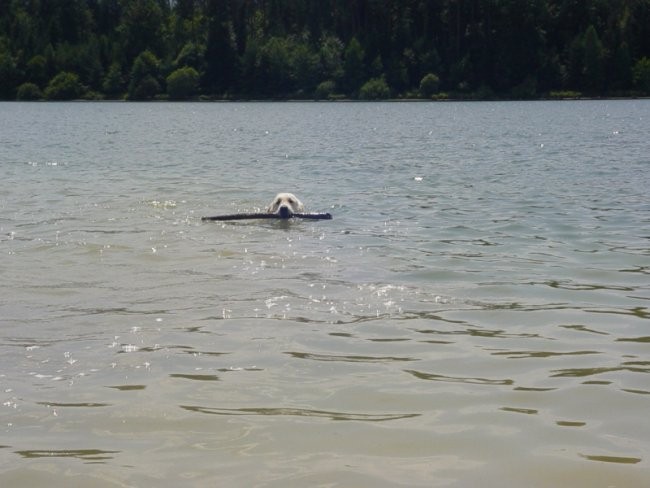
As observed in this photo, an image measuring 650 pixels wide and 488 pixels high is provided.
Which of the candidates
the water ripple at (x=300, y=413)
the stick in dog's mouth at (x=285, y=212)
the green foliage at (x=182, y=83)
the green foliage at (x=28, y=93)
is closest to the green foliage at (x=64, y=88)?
the green foliage at (x=28, y=93)

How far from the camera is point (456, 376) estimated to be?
6.43 meters

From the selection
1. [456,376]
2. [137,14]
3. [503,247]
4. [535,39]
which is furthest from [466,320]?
[137,14]

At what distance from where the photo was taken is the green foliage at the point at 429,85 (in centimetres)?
10038

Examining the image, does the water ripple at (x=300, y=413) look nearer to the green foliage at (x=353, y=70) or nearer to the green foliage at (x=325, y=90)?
the green foliage at (x=325, y=90)

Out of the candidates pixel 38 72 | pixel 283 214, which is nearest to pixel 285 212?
pixel 283 214

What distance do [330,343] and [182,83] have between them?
327ft

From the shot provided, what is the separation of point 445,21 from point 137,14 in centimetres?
3669

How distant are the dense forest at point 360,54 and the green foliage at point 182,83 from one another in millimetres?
117

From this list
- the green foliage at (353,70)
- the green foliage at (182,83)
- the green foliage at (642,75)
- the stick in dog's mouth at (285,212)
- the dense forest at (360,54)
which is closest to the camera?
the stick in dog's mouth at (285,212)

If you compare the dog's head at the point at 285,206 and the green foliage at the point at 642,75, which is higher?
the green foliage at the point at 642,75

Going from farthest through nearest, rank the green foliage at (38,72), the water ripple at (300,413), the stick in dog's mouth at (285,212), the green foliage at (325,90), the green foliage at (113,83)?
the green foliage at (38,72) → the green foliage at (113,83) → the green foliage at (325,90) → the stick in dog's mouth at (285,212) → the water ripple at (300,413)

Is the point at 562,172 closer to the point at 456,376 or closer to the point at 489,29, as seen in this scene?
the point at 456,376

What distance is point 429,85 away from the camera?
100375 millimetres

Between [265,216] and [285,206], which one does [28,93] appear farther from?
[265,216]
